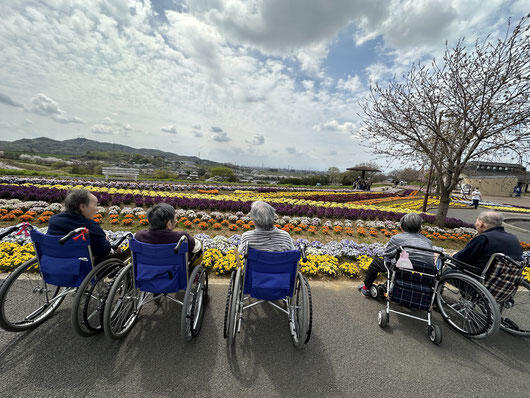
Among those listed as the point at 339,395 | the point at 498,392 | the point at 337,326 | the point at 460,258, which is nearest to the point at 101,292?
the point at 339,395

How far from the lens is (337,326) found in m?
2.45

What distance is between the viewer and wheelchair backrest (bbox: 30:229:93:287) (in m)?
1.98

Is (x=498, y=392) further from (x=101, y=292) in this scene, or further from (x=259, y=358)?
(x=101, y=292)

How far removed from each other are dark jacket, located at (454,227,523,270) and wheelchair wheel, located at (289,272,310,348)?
202 cm

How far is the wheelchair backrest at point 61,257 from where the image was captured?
1978 millimetres

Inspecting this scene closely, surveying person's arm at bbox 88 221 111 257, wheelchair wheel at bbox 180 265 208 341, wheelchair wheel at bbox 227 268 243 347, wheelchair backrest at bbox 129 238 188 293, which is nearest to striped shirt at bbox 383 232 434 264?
wheelchair wheel at bbox 227 268 243 347

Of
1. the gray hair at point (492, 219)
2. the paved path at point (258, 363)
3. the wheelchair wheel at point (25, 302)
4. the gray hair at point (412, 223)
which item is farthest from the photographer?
the gray hair at point (412, 223)

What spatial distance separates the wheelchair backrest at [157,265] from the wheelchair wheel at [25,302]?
3.33 feet

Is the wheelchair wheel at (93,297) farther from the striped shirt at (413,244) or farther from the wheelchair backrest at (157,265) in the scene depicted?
the striped shirt at (413,244)

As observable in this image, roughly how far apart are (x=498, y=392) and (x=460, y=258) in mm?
1368

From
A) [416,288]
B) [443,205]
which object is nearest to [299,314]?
[416,288]

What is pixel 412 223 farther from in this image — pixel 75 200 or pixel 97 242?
pixel 75 200

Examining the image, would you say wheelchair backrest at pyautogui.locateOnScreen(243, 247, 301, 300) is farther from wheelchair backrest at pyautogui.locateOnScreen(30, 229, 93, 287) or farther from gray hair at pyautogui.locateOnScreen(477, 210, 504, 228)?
gray hair at pyautogui.locateOnScreen(477, 210, 504, 228)

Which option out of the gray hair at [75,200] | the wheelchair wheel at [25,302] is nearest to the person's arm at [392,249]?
the gray hair at [75,200]
